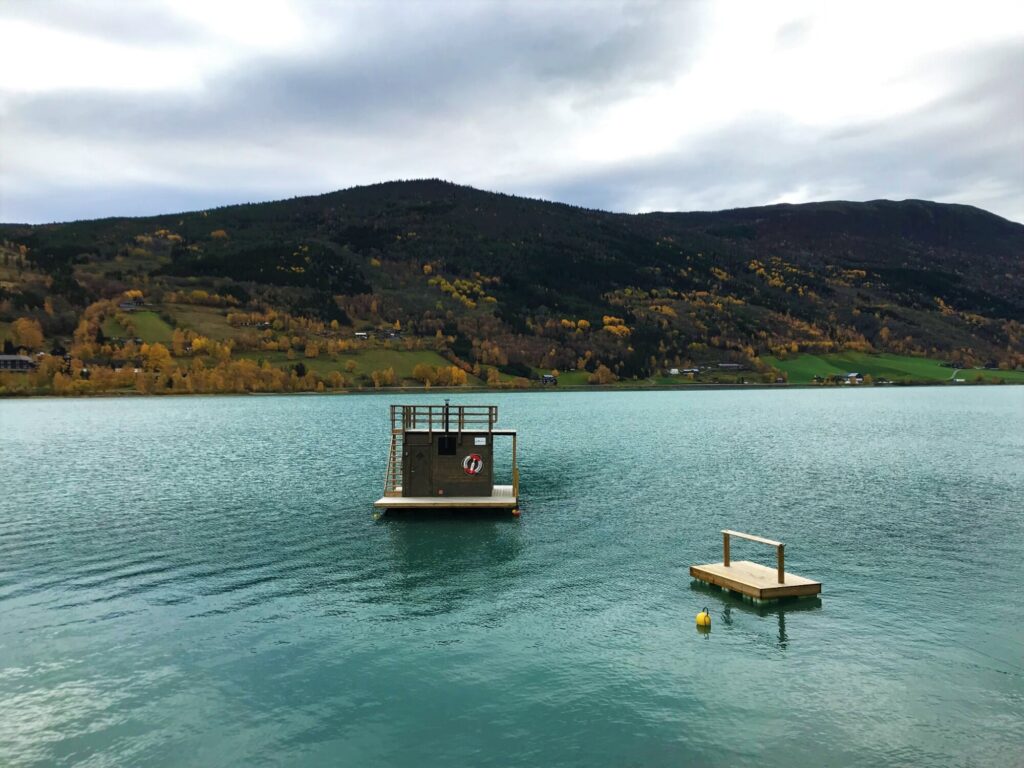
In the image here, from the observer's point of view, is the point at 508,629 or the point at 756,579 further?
the point at 756,579

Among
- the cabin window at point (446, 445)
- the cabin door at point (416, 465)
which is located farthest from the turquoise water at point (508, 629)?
the cabin window at point (446, 445)

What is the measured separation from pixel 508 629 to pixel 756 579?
10.8 meters

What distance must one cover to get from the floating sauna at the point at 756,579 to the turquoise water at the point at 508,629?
696 mm

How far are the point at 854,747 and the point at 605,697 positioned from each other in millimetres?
6120

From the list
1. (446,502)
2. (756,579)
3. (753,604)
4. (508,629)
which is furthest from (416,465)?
(753,604)

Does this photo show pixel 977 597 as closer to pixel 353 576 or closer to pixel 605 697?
pixel 605 697

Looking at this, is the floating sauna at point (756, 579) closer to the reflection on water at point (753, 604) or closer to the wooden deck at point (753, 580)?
the wooden deck at point (753, 580)

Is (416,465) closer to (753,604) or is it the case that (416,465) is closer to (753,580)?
(753,580)

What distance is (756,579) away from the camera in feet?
91.0

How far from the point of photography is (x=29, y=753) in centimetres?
1608

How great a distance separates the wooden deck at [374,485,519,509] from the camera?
1638 inches

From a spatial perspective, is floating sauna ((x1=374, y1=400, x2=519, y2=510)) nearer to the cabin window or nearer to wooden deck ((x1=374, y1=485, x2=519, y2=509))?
the cabin window

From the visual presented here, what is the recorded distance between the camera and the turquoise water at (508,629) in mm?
16859

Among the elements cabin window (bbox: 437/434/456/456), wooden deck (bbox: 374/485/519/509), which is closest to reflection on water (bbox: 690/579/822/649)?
wooden deck (bbox: 374/485/519/509)
